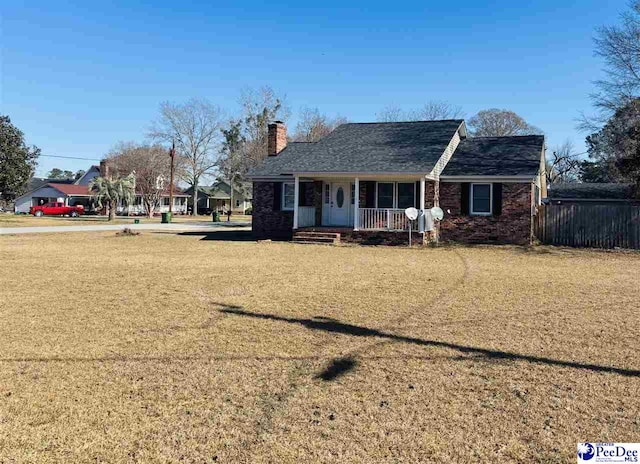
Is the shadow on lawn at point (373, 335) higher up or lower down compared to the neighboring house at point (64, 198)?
lower down

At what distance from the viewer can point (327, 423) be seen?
3703 mm

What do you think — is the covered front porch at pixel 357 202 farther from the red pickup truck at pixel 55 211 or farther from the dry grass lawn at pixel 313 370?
the red pickup truck at pixel 55 211

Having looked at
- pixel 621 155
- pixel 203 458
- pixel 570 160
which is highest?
pixel 570 160

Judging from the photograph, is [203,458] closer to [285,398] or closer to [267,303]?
[285,398]

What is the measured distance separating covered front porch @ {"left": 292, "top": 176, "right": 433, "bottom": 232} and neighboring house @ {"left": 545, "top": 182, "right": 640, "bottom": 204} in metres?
15.0

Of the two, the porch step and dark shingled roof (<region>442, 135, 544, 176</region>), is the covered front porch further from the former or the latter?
dark shingled roof (<region>442, 135, 544, 176</region>)

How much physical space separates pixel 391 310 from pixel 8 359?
4956 mm

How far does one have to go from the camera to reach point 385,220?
20312mm

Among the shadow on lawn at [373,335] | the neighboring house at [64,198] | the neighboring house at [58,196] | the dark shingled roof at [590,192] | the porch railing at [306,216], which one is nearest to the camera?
the shadow on lawn at [373,335]

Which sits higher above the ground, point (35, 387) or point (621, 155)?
point (621, 155)

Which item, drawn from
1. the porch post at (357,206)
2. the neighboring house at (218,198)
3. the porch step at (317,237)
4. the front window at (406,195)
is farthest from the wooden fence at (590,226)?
the neighboring house at (218,198)

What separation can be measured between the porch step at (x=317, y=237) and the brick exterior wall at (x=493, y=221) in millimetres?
4552

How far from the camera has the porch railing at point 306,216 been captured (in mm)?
21266

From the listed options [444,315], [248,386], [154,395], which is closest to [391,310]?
[444,315]
